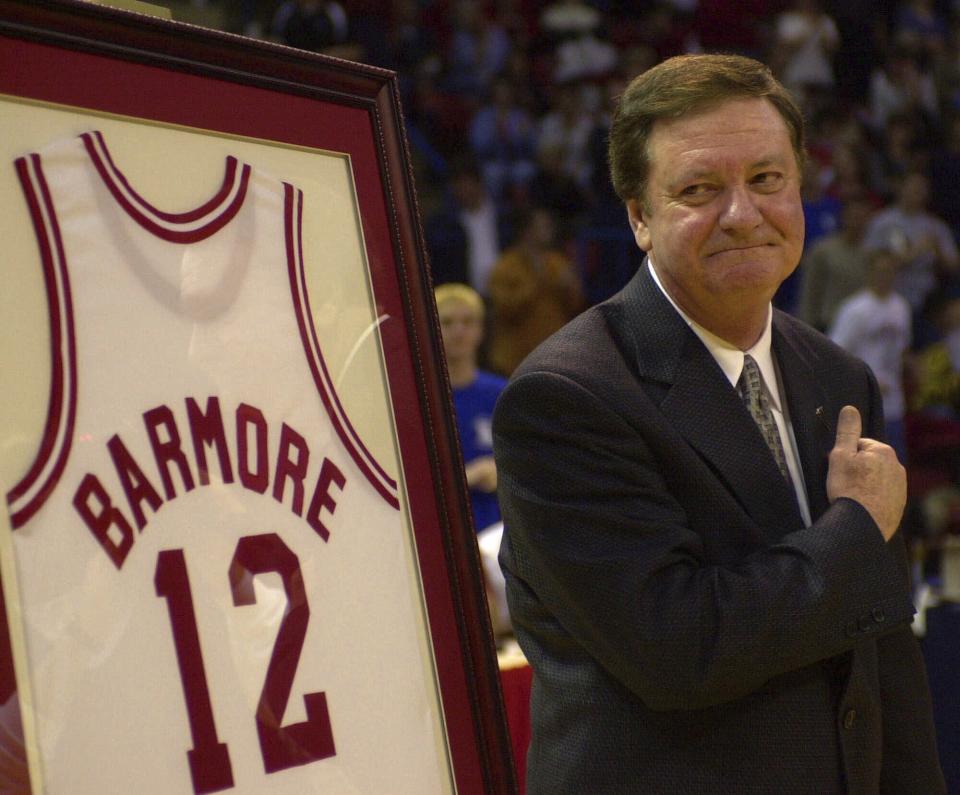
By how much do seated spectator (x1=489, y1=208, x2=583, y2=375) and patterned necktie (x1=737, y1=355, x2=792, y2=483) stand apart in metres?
5.87

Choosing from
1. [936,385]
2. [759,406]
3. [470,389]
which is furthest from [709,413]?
[936,385]

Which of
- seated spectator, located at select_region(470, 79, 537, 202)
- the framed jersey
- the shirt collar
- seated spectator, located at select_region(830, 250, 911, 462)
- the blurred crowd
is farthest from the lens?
seated spectator, located at select_region(470, 79, 537, 202)

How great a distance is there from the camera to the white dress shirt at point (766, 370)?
159 cm

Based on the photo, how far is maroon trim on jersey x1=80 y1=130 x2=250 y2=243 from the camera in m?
1.06

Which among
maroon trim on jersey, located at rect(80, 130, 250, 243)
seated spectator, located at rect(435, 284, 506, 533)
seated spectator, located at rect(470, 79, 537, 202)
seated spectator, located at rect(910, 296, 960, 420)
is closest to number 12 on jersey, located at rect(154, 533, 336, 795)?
maroon trim on jersey, located at rect(80, 130, 250, 243)

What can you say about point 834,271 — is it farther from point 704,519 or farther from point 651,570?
point 651,570

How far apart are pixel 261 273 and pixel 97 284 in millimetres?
171

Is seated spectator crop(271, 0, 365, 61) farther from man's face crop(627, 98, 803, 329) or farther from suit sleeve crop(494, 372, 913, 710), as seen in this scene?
suit sleeve crop(494, 372, 913, 710)

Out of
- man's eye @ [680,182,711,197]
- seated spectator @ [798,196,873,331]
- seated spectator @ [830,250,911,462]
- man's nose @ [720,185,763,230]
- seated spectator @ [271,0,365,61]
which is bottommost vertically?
man's nose @ [720,185,763,230]

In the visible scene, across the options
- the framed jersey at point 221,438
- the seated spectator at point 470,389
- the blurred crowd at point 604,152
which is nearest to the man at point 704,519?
the framed jersey at point 221,438

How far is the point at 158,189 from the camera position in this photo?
43.1 inches

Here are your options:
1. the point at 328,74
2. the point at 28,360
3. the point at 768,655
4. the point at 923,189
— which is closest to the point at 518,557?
the point at 768,655

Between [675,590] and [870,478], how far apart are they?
31 centimetres

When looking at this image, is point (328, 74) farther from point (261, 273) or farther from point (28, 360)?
point (28, 360)
